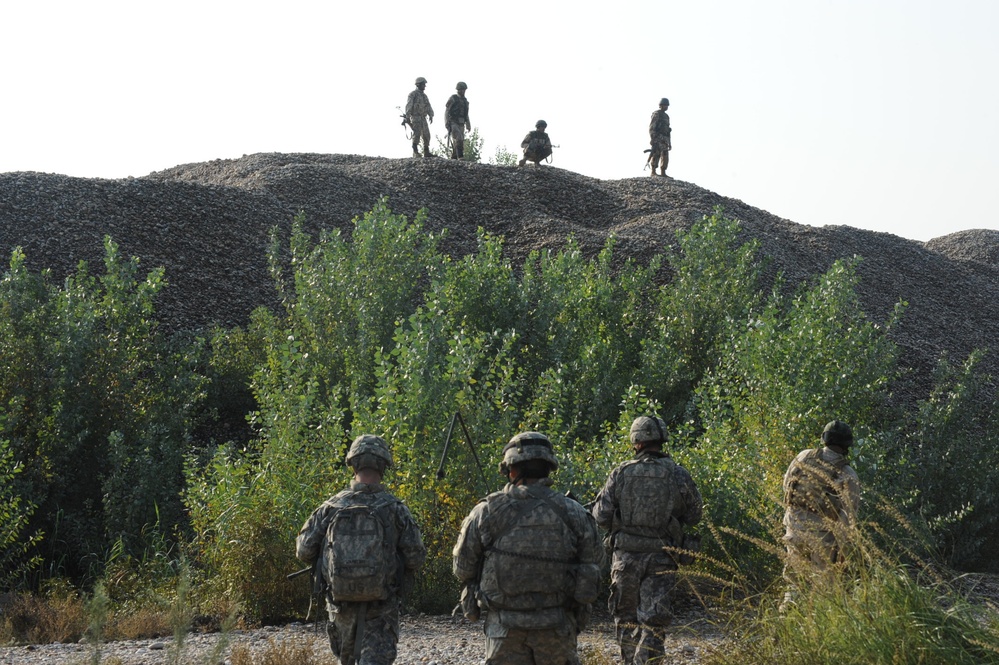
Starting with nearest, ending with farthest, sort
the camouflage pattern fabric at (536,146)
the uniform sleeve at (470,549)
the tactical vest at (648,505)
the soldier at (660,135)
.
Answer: the uniform sleeve at (470,549)
the tactical vest at (648,505)
the camouflage pattern fabric at (536,146)
the soldier at (660,135)

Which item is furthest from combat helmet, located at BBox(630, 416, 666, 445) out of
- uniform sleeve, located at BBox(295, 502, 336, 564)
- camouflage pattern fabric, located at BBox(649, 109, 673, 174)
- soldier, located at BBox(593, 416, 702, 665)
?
camouflage pattern fabric, located at BBox(649, 109, 673, 174)

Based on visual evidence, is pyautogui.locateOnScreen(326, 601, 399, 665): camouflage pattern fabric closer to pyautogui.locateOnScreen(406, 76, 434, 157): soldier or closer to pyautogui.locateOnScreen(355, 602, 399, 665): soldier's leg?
pyautogui.locateOnScreen(355, 602, 399, 665): soldier's leg

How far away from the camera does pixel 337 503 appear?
5.68 metres

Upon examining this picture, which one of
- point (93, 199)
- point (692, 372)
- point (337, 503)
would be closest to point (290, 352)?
point (337, 503)

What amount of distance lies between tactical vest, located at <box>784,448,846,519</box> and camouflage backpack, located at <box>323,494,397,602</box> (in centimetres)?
273

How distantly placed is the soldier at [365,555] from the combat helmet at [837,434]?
282cm

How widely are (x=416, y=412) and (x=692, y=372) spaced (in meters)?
5.60

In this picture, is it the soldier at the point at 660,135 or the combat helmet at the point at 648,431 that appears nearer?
the combat helmet at the point at 648,431

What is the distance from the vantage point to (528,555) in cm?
517

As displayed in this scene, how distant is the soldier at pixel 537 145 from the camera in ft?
76.6

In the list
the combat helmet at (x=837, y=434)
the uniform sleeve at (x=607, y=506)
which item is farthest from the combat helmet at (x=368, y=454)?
the combat helmet at (x=837, y=434)

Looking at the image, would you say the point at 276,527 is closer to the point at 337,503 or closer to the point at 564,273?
the point at 337,503

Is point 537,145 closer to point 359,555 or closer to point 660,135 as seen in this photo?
point 660,135

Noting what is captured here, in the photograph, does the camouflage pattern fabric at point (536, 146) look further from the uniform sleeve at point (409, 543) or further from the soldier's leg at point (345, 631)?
the soldier's leg at point (345, 631)
